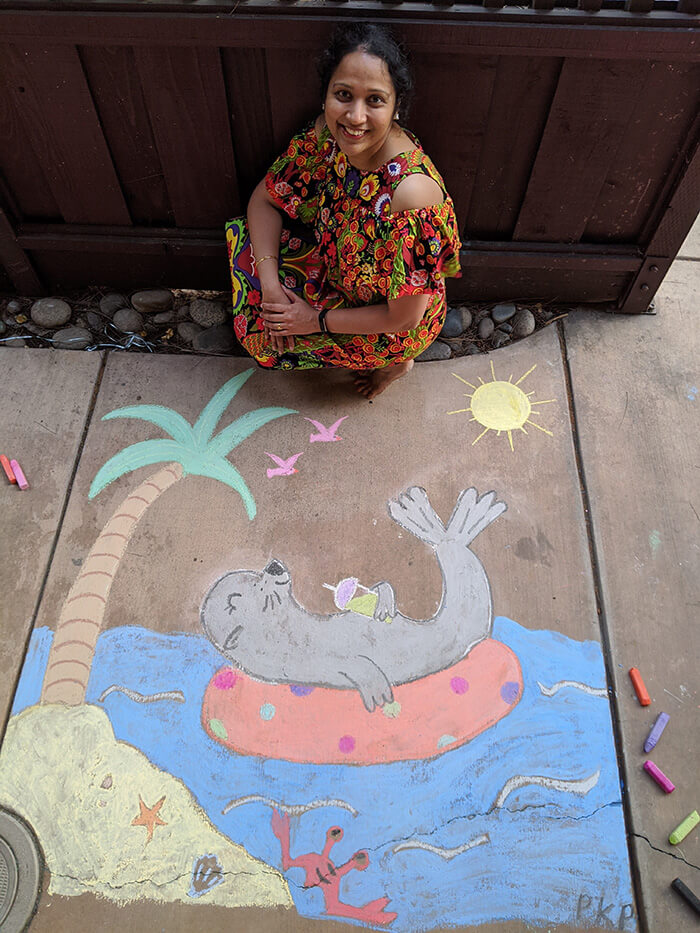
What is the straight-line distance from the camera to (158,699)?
2.02 m

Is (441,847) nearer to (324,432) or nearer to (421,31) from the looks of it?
(324,432)

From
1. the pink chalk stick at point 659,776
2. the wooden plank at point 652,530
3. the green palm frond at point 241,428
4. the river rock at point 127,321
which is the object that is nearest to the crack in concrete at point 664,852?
the wooden plank at point 652,530

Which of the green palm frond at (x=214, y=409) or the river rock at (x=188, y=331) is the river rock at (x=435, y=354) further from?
the river rock at (x=188, y=331)

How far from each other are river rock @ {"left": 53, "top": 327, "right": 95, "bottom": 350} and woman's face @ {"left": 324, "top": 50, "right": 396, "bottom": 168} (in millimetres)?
1387

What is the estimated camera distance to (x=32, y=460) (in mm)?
2430

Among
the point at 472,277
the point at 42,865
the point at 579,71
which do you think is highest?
the point at 579,71

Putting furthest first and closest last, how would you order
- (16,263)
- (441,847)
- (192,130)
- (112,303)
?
(112,303)
(16,263)
(192,130)
(441,847)

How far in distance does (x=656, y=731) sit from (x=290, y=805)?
1.07 m

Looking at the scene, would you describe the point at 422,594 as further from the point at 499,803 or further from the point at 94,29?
the point at 94,29

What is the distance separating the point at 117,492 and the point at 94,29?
1.42 metres

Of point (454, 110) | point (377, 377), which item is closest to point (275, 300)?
point (377, 377)

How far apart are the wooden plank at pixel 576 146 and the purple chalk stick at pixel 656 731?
1.70m

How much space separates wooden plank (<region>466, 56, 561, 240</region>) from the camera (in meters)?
2.07

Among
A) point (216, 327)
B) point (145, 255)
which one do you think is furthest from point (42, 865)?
point (145, 255)
